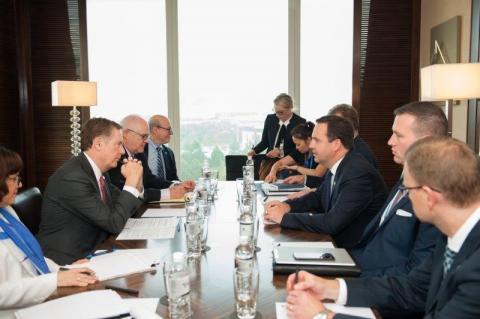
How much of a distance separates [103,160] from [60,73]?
4.18 m

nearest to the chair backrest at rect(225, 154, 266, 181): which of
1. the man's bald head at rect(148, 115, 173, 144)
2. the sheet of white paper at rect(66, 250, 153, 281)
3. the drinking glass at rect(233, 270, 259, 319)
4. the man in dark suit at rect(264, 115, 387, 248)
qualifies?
the man's bald head at rect(148, 115, 173, 144)

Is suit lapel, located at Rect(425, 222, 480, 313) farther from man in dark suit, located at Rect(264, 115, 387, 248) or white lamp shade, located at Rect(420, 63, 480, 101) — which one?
white lamp shade, located at Rect(420, 63, 480, 101)

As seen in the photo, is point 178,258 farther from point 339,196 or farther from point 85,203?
point 339,196

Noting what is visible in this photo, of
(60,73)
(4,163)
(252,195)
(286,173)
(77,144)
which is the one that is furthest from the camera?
(60,73)

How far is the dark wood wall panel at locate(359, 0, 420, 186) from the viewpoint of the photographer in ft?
20.0

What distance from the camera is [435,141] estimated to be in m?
1.39

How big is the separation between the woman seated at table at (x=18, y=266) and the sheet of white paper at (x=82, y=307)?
0.39 feet

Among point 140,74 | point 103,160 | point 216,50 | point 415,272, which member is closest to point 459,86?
point 415,272

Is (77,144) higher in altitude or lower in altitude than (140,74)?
lower

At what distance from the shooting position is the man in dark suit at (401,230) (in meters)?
1.90

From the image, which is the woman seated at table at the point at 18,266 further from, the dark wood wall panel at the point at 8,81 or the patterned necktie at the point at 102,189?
the dark wood wall panel at the point at 8,81

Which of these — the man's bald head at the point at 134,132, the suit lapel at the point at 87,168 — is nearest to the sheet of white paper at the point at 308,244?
the suit lapel at the point at 87,168

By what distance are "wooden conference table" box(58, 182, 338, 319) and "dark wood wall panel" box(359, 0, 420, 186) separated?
4.11 m

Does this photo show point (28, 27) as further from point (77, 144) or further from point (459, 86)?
point (459, 86)
